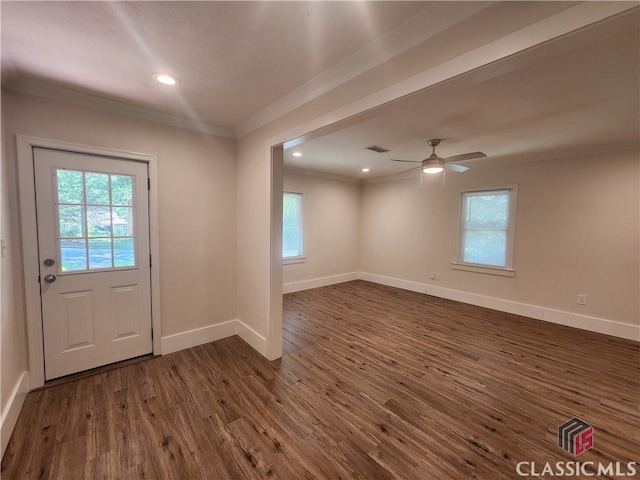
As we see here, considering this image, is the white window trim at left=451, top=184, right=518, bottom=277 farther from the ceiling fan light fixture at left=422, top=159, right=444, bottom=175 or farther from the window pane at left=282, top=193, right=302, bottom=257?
the window pane at left=282, top=193, right=302, bottom=257

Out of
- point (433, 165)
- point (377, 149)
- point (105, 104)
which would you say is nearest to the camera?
point (105, 104)

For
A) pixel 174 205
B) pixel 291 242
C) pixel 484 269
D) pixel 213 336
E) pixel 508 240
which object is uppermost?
pixel 174 205

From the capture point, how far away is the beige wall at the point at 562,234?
3621mm

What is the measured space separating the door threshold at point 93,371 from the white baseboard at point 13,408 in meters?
0.14

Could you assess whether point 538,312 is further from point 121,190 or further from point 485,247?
point 121,190

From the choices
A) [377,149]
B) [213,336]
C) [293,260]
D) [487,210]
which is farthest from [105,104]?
[487,210]

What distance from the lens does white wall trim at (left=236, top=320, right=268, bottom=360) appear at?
116 inches

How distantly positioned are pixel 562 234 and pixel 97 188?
5.99 meters

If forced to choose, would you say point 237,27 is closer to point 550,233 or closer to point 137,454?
point 137,454

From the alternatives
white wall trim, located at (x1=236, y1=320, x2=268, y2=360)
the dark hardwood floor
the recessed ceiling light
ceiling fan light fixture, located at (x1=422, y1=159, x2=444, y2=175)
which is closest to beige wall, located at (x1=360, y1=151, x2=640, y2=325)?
the dark hardwood floor

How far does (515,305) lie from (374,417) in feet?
12.3

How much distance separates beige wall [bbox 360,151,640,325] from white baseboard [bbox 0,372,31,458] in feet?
19.2

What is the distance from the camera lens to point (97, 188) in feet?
8.25

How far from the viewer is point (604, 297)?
3768mm
